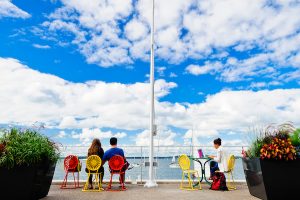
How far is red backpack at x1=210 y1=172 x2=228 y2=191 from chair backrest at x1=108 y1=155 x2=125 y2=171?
2.14 meters

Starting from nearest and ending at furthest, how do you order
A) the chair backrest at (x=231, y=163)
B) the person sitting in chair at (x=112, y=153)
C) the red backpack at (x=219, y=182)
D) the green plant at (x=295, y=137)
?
the green plant at (x=295, y=137), the red backpack at (x=219, y=182), the person sitting in chair at (x=112, y=153), the chair backrest at (x=231, y=163)

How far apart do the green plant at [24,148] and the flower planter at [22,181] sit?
100 mm

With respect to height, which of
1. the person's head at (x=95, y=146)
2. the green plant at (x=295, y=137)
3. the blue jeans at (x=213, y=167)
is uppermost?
the person's head at (x=95, y=146)

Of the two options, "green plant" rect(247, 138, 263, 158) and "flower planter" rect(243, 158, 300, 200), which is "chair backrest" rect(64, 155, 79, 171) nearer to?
"green plant" rect(247, 138, 263, 158)

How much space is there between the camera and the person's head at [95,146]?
336 inches

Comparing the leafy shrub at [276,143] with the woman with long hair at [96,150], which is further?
the woman with long hair at [96,150]

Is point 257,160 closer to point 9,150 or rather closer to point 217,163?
point 217,163

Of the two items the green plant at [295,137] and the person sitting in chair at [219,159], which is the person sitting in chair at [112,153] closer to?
the person sitting in chair at [219,159]

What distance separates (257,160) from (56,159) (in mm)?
3698

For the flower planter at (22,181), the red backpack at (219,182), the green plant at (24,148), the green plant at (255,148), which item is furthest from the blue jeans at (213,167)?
the flower planter at (22,181)

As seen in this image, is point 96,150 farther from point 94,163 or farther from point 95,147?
point 94,163

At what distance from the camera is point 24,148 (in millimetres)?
5992

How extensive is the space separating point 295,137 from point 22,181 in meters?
4.63

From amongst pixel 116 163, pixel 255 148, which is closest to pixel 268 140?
pixel 255 148
